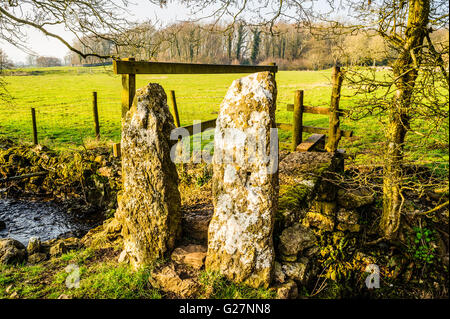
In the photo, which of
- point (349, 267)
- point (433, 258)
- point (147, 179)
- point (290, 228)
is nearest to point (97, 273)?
point (147, 179)

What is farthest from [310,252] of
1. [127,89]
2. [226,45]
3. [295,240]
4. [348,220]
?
[226,45]

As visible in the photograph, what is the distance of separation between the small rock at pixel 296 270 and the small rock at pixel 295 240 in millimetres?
139

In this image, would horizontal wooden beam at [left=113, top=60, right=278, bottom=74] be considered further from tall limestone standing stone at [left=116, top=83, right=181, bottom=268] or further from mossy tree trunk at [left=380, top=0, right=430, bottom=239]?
mossy tree trunk at [left=380, top=0, right=430, bottom=239]

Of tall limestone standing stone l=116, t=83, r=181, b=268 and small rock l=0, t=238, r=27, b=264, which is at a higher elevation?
tall limestone standing stone l=116, t=83, r=181, b=268

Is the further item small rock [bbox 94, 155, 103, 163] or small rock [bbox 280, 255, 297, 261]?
small rock [bbox 94, 155, 103, 163]

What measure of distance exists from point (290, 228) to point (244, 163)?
1.34 m

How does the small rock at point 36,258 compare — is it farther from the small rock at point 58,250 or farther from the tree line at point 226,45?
the tree line at point 226,45

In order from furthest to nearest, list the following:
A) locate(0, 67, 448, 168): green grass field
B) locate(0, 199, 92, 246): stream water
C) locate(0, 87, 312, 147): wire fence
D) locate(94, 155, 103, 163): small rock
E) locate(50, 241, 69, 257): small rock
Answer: locate(0, 87, 312, 147): wire fence → locate(0, 67, 448, 168): green grass field → locate(94, 155, 103, 163): small rock → locate(0, 199, 92, 246): stream water → locate(50, 241, 69, 257): small rock

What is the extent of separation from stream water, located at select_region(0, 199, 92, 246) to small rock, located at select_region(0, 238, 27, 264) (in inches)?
45.0

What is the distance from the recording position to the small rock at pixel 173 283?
3.16 m

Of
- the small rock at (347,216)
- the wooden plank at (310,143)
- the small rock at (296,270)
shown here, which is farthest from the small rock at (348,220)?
the small rock at (296,270)

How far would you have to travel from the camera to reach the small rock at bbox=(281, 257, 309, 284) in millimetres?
3516

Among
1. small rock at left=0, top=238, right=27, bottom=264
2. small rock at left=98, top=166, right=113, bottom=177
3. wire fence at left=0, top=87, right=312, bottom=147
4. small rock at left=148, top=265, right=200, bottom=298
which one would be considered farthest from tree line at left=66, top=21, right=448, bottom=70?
small rock at left=0, top=238, right=27, bottom=264
